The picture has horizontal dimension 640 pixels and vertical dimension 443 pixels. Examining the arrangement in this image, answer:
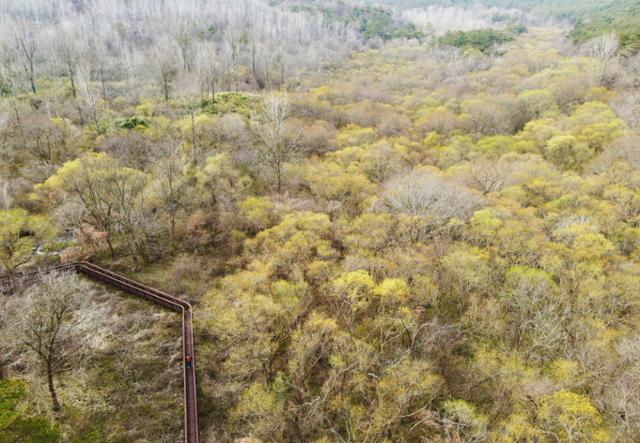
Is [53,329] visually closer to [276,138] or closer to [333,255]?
[333,255]

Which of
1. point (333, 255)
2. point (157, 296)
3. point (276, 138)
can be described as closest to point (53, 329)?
point (157, 296)

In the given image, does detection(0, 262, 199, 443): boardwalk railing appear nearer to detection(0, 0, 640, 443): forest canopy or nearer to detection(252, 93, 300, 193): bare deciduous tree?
detection(0, 0, 640, 443): forest canopy

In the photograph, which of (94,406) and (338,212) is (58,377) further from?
(338,212)

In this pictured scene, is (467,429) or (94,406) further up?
(467,429)

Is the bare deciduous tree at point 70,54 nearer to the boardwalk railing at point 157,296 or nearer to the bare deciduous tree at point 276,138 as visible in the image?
the bare deciduous tree at point 276,138

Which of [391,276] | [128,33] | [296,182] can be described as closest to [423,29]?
[128,33]

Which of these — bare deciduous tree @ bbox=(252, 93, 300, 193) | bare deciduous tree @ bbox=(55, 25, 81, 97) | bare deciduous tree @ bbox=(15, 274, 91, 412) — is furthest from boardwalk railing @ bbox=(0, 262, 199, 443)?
bare deciduous tree @ bbox=(55, 25, 81, 97)

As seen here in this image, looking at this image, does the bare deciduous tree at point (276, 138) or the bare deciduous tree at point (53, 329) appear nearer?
the bare deciduous tree at point (53, 329)

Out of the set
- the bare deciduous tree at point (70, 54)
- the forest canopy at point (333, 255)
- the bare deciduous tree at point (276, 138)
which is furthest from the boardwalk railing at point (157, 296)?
the bare deciduous tree at point (70, 54)

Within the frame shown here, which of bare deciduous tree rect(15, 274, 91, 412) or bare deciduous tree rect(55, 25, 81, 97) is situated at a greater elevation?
bare deciduous tree rect(55, 25, 81, 97)
